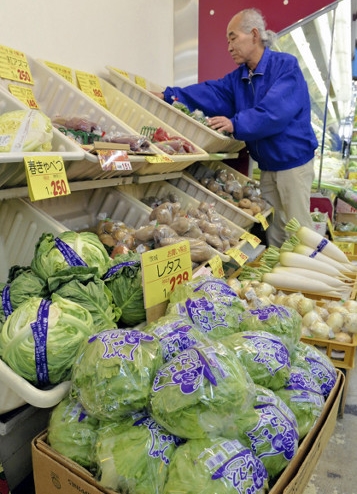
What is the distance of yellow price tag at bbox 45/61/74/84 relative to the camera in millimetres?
2256

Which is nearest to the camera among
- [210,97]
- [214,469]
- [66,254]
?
[214,469]

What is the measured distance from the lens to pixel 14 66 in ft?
6.57

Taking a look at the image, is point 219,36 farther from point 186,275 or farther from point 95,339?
point 95,339

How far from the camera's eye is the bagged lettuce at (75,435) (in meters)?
0.98

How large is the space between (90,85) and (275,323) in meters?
1.97

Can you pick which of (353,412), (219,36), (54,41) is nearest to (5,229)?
(54,41)

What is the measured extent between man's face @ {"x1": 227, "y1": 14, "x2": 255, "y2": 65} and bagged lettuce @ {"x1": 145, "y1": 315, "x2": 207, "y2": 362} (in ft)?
8.98

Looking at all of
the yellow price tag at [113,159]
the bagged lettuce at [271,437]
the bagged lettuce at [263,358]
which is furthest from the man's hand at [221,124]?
the bagged lettuce at [271,437]

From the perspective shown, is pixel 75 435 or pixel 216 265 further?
pixel 216 265

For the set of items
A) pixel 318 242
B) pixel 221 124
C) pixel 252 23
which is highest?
pixel 252 23

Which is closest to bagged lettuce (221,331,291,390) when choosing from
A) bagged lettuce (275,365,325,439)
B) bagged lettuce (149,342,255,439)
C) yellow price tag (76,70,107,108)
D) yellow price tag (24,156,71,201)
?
bagged lettuce (275,365,325,439)

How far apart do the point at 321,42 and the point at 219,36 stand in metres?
1.58

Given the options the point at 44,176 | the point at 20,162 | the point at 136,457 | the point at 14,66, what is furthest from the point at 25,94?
the point at 136,457

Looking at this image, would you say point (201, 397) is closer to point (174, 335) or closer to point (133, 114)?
point (174, 335)
